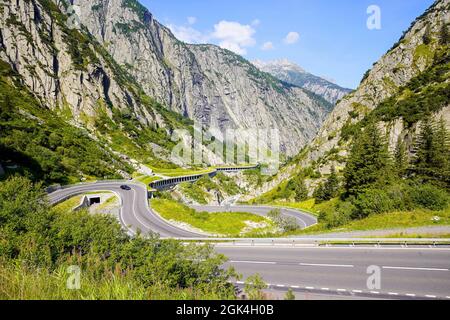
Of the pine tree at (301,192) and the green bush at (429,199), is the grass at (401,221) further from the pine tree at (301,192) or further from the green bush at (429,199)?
the pine tree at (301,192)

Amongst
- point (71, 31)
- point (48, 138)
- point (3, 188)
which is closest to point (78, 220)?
point (3, 188)

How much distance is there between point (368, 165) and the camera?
1858 inches

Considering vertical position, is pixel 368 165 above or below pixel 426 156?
below

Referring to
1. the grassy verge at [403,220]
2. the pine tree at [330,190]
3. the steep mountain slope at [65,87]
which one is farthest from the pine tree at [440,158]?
the steep mountain slope at [65,87]

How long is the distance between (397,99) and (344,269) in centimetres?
8576

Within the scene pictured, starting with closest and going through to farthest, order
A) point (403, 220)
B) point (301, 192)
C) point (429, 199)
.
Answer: point (403, 220)
point (429, 199)
point (301, 192)

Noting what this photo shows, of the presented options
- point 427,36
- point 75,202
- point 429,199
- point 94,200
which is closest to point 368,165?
point 429,199

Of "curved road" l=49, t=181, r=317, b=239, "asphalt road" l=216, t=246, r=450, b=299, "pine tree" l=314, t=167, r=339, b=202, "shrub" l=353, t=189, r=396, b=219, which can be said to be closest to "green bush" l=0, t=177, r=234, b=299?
"asphalt road" l=216, t=246, r=450, b=299

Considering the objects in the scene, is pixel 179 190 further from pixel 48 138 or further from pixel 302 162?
pixel 302 162

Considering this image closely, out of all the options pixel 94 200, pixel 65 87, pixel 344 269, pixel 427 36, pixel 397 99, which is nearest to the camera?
pixel 344 269

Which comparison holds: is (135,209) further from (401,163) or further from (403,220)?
(401,163)

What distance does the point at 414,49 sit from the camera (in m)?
99.2

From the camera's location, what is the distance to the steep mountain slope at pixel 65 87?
3939 inches

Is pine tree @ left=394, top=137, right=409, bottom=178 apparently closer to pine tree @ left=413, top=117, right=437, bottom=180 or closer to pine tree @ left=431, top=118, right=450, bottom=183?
pine tree @ left=413, top=117, right=437, bottom=180
